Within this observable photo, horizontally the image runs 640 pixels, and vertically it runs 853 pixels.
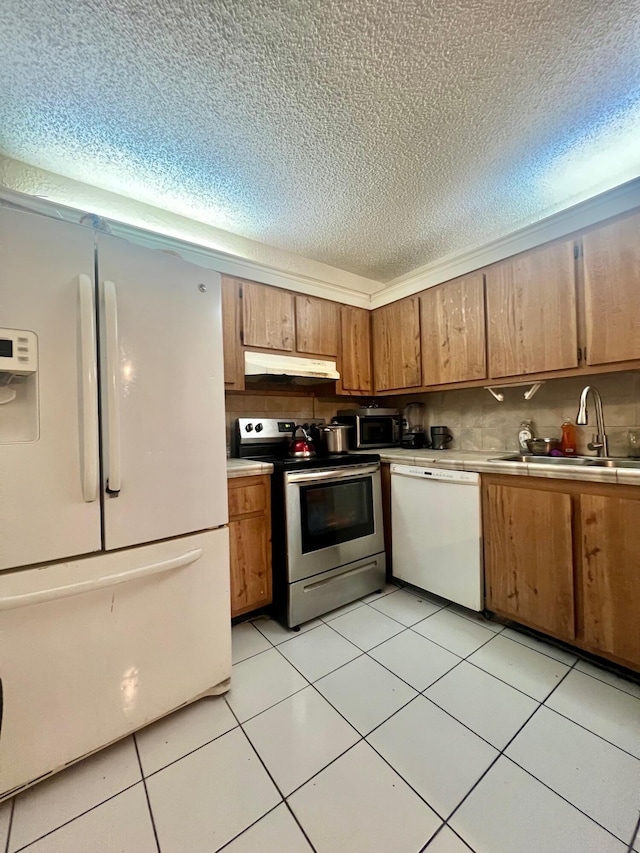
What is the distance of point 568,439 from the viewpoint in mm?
2037

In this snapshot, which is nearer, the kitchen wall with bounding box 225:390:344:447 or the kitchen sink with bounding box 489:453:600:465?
the kitchen sink with bounding box 489:453:600:465

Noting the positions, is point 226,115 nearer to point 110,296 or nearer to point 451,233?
point 110,296

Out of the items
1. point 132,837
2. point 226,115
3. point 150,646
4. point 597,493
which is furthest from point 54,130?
point 597,493

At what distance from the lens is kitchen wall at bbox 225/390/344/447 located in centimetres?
245

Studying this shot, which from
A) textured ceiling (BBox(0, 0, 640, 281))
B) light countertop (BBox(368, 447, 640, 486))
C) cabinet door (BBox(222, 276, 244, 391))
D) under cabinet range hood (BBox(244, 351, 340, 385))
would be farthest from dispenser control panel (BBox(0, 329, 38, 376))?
light countertop (BBox(368, 447, 640, 486))

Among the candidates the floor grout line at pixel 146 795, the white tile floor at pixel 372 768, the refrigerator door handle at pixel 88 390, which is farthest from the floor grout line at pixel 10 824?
the refrigerator door handle at pixel 88 390

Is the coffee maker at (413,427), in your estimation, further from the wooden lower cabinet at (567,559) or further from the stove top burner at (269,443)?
the wooden lower cabinet at (567,559)

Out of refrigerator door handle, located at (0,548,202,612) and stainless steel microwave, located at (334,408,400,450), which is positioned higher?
stainless steel microwave, located at (334,408,400,450)

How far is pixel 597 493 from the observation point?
1.50 meters

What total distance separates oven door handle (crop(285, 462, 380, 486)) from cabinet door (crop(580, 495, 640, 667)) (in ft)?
3.74

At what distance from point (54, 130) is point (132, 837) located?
251 cm

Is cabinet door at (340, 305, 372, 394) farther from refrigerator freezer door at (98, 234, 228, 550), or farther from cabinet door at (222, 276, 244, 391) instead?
refrigerator freezer door at (98, 234, 228, 550)

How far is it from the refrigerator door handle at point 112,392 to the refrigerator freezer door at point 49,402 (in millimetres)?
39

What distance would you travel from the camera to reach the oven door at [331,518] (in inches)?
75.9
